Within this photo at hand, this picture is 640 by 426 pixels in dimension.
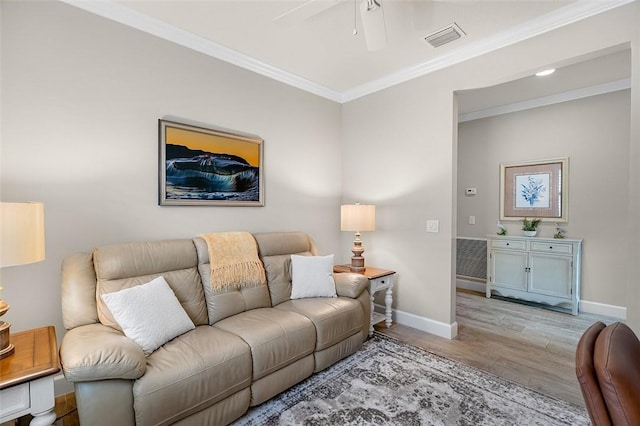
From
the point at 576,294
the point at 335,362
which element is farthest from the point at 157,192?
the point at 576,294

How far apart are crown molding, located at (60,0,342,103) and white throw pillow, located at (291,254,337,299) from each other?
193cm

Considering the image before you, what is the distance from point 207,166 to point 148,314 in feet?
4.52

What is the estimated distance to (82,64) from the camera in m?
2.10

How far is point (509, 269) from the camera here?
410cm

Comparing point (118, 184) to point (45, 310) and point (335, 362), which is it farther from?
point (335, 362)

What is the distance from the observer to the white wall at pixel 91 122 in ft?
6.19

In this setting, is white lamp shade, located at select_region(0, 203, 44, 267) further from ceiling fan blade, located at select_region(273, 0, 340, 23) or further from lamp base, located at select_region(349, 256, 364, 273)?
lamp base, located at select_region(349, 256, 364, 273)

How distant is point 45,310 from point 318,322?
1.80 metres

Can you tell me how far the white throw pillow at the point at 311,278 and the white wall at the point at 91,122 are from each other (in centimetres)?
69

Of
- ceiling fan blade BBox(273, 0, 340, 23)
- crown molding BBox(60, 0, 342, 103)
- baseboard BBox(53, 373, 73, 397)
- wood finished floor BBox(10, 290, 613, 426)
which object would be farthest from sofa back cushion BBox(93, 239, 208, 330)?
ceiling fan blade BBox(273, 0, 340, 23)

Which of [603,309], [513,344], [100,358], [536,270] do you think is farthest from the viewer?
[536,270]

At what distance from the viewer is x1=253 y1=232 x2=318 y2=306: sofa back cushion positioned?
8.76 ft

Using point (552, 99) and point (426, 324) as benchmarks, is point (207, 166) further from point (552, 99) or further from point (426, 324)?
point (552, 99)

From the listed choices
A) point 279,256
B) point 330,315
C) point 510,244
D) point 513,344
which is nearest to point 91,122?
point 279,256
